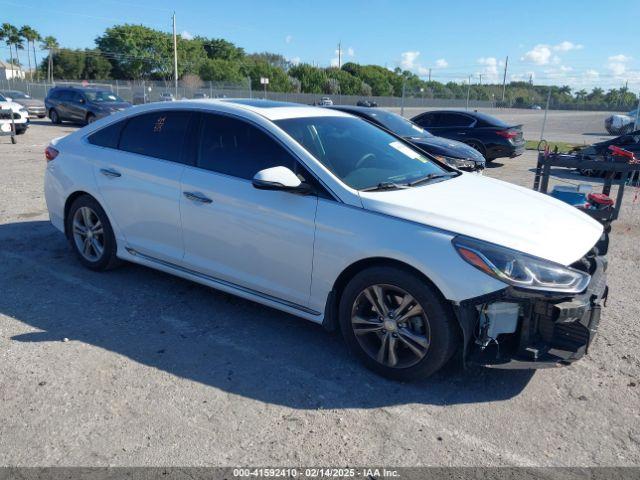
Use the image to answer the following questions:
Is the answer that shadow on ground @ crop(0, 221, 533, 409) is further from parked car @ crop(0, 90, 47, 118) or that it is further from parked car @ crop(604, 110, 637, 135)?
parked car @ crop(604, 110, 637, 135)

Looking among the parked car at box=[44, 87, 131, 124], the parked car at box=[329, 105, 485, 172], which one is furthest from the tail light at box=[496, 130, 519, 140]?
the parked car at box=[44, 87, 131, 124]

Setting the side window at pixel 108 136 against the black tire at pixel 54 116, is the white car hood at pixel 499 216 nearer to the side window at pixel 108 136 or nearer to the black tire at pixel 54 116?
the side window at pixel 108 136

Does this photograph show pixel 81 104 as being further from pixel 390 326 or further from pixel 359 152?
pixel 390 326

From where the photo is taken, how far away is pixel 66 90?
23.0 meters

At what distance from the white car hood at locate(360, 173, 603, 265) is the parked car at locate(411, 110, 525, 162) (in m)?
10.8

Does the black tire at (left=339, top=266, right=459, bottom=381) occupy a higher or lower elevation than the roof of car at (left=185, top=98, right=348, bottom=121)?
lower

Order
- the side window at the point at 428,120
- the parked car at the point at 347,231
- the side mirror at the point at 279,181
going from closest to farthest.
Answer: the parked car at the point at 347,231 → the side mirror at the point at 279,181 → the side window at the point at 428,120

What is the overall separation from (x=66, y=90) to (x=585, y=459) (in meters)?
24.6

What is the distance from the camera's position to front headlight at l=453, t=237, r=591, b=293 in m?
3.05

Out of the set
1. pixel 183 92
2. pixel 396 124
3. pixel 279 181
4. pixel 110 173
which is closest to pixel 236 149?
pixel 279 181

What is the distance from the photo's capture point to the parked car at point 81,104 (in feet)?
71.7

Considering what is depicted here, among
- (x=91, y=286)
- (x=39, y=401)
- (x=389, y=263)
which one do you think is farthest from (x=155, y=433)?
(x=91, y=286)

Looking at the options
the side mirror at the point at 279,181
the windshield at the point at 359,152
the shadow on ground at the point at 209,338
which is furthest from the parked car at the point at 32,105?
the side mirror at the point at 279,181

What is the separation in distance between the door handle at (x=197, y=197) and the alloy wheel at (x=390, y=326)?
1427 mm
